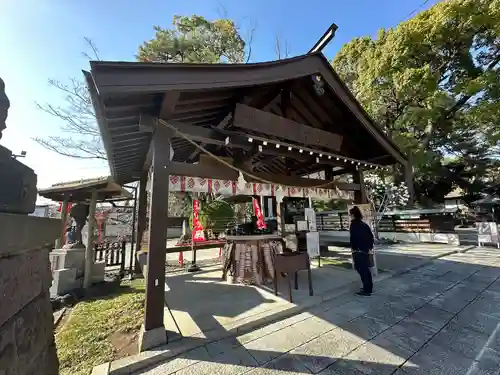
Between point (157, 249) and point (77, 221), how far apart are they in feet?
17.2

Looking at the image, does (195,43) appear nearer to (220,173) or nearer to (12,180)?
(220,173)

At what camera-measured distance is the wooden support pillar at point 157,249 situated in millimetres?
3096

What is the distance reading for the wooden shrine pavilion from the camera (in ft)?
10.2

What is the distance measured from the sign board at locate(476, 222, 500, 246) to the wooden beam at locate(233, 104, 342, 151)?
1134 centimetres

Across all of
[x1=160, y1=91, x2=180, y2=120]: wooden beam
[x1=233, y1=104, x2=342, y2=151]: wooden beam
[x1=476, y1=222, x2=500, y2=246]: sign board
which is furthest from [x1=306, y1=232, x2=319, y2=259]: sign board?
[x1=476, y1=222, x2=500, y2=246]: sign board

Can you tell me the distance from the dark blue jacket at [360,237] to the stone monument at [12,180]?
5.46 m

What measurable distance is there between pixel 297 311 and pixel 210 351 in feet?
5.90

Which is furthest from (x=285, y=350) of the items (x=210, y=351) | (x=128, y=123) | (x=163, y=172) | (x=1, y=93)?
(x=128, y=123)

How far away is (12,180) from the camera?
3.69 ft

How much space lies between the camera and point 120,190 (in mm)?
6930

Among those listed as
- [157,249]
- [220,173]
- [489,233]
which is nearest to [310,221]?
[220,173]

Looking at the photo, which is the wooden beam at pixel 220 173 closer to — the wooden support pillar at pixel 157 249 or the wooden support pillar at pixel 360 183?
the wooden support pillar at pixel 157 249

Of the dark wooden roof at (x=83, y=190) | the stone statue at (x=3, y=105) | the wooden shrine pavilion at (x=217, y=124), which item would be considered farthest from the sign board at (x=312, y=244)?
the stone statue at (x=3, y=105)

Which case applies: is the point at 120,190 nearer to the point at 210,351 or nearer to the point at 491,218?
the point at 210,351
